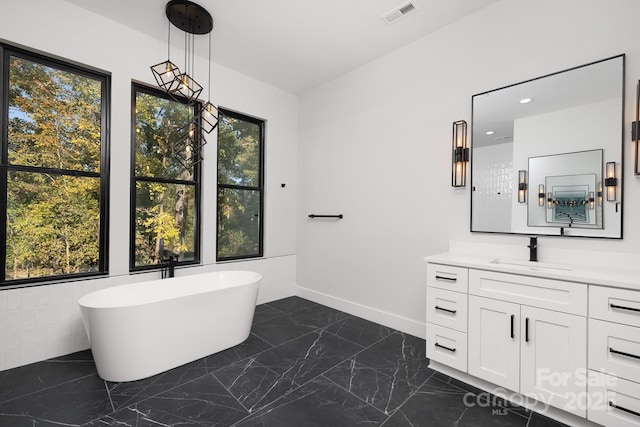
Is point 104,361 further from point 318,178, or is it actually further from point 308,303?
point 318,178

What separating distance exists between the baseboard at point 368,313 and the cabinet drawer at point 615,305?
144cm

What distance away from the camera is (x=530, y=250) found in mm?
2148

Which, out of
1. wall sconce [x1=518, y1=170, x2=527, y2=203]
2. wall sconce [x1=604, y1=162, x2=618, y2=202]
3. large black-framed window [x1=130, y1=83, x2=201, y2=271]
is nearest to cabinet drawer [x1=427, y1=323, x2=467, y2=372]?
wall sconce [x1=518, y1=170, x2=527, y2=203]

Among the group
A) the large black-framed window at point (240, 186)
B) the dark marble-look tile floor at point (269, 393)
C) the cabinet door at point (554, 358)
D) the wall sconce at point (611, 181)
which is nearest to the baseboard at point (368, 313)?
the dark marble-look tile floor at point (269, 393)

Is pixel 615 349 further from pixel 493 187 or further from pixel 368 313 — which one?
pixel 368 313

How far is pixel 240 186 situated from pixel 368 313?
2230mm

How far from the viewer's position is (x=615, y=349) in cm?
151

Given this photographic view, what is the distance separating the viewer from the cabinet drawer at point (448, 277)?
2078 millimetres

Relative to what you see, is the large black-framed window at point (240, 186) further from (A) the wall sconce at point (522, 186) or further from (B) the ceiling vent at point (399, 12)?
(A) the wall sconce at point (522, 186)

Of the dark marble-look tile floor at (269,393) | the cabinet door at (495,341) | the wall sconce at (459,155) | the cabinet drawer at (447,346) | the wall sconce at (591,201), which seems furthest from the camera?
the wall sconce at (459,155)

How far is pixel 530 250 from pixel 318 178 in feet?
8.22

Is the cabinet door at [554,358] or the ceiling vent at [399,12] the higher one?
the ceiling vent at [399,12]

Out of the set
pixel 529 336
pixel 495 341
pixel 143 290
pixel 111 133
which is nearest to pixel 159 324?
pixel 143 290

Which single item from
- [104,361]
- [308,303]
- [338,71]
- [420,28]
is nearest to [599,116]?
[420,28]
